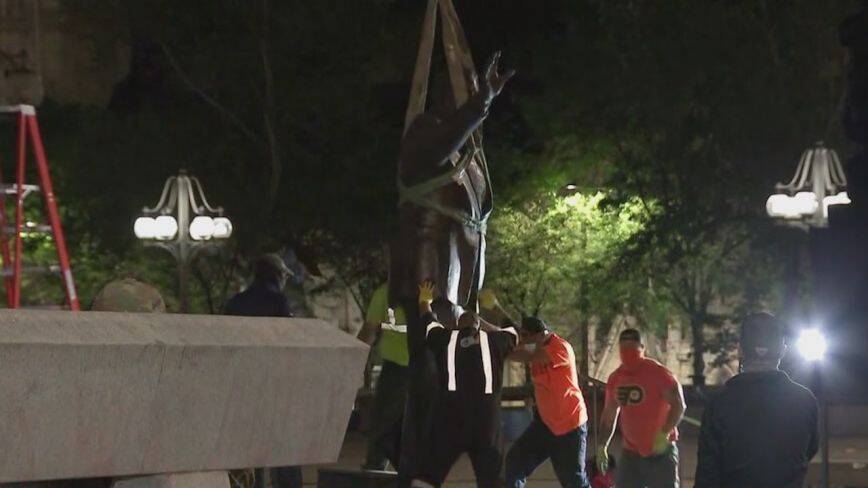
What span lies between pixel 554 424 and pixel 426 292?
229cm

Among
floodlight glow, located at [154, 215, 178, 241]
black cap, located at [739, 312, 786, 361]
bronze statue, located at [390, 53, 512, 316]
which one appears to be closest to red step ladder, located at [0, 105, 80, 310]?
bronze statue, located at [390, 53, 512, 316]

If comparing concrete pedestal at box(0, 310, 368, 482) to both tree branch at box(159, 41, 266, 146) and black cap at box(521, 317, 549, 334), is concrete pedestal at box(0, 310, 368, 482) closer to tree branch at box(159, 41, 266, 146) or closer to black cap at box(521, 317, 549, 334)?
black cap at box(521, 317, 549, 334)

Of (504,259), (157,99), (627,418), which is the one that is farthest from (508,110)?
(627,418)

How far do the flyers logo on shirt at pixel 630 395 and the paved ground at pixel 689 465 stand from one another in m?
1.94

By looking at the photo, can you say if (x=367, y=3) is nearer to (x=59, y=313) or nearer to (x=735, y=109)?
(x=735, y=109)

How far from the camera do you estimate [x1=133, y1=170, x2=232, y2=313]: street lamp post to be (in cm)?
2944

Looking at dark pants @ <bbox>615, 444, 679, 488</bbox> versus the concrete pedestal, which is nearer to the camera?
the concrete pedestal

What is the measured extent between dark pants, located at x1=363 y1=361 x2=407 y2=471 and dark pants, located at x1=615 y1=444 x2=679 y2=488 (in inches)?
63.6

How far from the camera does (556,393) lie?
47.2 ft

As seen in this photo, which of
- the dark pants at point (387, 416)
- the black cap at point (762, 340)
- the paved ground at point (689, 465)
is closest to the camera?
the black cap at point (762, 340)

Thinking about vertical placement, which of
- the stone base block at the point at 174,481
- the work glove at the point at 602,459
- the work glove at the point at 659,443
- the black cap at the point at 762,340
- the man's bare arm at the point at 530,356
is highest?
the black cap at the point at 762,340

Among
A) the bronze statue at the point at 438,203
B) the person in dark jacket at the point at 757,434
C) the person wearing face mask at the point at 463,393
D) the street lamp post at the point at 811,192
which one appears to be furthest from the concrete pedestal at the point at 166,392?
the street lamp post at the point at 811,192

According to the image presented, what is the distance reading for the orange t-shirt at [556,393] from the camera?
14367 mm

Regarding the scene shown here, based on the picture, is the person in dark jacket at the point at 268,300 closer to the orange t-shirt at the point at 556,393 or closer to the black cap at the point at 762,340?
the orange t-shirt at the point at 556,393
